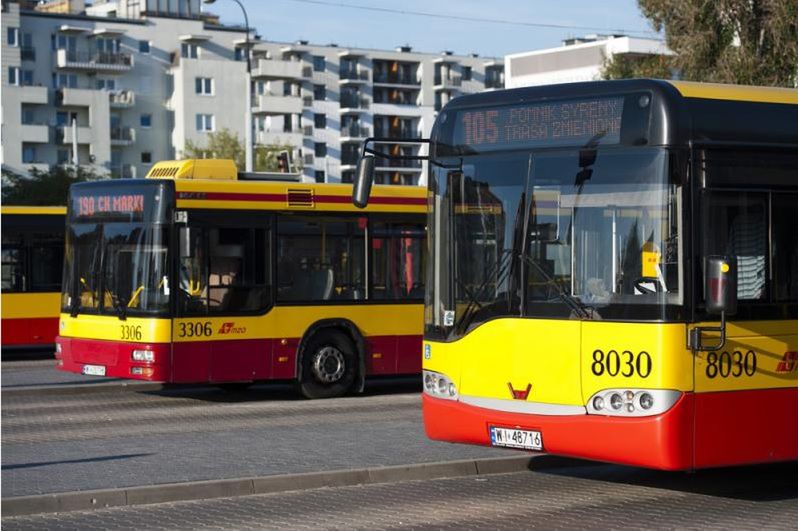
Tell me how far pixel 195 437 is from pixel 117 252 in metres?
4.99

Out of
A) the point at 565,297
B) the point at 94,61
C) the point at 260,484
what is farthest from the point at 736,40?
the point at 94,61

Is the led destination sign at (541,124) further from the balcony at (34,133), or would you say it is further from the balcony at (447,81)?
the balcony at (447,81)

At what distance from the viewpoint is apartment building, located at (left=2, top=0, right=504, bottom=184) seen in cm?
10394

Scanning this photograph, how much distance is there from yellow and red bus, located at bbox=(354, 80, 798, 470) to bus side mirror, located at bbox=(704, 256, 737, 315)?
0.04ft

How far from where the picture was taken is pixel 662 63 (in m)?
39.8

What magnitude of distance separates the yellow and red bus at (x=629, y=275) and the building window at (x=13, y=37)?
318 feet

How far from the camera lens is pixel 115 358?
19.8m

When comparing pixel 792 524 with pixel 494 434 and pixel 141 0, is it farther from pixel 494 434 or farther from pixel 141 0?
pixel 141 0

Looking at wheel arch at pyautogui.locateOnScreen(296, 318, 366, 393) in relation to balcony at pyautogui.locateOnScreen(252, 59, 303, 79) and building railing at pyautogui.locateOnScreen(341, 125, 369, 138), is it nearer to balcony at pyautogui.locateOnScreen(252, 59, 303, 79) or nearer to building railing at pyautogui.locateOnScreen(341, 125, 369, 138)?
balcony at pyautogui.locateOnScreen(252, 59, 303, 79)

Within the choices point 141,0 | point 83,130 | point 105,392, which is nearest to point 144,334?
point 105,392

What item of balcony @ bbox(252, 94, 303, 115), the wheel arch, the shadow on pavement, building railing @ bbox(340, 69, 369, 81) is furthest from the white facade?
the shadow on pavement

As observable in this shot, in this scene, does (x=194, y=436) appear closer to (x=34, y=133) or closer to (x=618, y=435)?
(x=618, y=435)

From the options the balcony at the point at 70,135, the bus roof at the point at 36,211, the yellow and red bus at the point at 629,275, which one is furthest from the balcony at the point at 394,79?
the yellow and red bus at the point at 629,275

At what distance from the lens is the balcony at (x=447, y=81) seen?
465 feet
